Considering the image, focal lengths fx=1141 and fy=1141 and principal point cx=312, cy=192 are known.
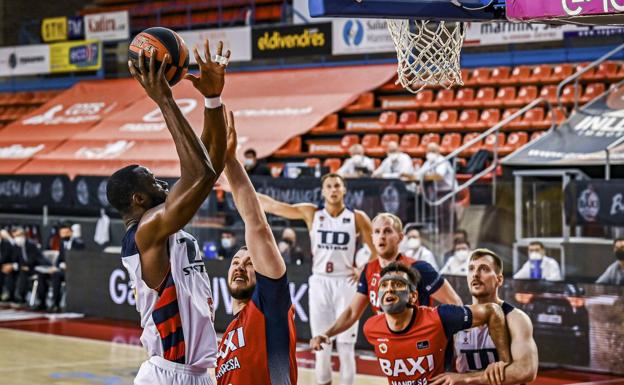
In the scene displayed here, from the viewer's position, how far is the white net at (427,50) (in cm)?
689

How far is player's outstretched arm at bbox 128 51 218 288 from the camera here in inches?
166

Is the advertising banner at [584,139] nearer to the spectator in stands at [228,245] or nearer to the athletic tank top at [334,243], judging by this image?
the spectator in stands at [228,245]

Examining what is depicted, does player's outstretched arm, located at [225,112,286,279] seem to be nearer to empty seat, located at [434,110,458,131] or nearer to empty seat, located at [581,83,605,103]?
empty seat, located at [581,83,605,103]

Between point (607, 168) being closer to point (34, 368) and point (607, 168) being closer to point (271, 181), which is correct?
point (271, 181)

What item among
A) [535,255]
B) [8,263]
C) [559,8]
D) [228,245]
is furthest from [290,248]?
[559,8]

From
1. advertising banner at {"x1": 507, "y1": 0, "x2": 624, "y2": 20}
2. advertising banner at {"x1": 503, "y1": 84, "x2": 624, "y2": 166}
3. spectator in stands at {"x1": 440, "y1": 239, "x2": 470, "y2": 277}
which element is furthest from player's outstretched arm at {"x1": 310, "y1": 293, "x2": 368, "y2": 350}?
advertising banner at {"x1": 503, "y1": 84, "x2": 624, "y2": 166}

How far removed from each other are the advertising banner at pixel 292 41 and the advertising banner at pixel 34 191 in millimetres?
5843

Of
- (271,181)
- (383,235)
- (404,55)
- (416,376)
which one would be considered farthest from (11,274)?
(416,376)

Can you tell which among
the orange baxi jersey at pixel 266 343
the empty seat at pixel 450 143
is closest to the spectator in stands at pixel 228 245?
the empty seat at pixel 450 143

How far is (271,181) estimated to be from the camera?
14.9 m

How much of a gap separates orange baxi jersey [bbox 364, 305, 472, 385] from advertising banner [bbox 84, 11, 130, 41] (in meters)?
20.7

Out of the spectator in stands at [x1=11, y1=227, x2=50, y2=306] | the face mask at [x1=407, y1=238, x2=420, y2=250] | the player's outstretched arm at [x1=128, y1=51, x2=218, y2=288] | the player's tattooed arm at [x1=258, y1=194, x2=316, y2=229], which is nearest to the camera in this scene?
the player's outstretched arm at [x1=128, y1=51, x2=218, y2=288]

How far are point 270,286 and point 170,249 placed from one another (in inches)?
27.4

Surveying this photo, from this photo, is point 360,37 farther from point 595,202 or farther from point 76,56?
point 595,202
